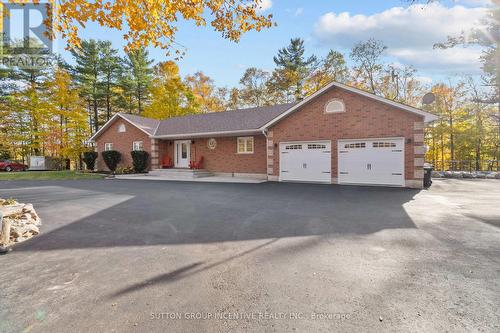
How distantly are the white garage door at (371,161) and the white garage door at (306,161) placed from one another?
2.46 feet

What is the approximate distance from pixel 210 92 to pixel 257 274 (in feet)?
116

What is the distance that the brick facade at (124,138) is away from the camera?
68.5 feet

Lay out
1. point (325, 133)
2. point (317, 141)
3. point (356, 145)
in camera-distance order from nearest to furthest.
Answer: point (356, 145)
point (325, 133)
point (317, 141)

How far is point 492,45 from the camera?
19.0 meters

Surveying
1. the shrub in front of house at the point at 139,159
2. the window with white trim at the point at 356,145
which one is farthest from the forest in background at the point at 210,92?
the window with white trim at the point at 356,145

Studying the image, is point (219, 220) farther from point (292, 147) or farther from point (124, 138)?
point (124, 138)

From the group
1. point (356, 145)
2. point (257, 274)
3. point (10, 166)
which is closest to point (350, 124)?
point (356, 145)

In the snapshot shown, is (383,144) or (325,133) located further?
(325,133)

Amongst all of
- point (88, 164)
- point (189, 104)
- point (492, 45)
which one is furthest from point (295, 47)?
point (88, 164)

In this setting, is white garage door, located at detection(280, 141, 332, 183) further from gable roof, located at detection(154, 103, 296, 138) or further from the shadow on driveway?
the shadow on driveway

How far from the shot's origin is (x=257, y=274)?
11.0 ft

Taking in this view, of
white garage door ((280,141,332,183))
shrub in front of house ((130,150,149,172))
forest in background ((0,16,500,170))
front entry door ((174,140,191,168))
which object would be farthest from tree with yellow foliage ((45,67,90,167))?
white garage door ((280,141,332,183))

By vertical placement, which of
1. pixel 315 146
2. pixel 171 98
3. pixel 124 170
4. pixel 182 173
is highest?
pixel 171 98

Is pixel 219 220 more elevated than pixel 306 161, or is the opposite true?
pixel 306 161
